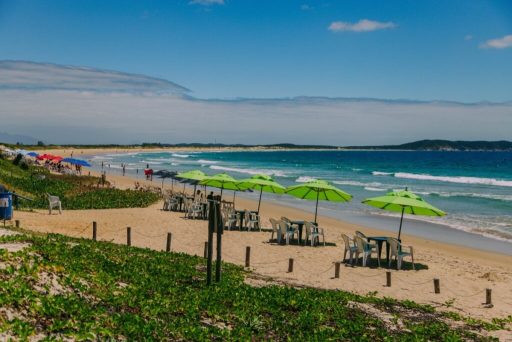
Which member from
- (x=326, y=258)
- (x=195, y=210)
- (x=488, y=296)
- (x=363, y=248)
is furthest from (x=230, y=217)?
(x=488, y=296)

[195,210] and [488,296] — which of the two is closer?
[488,296]

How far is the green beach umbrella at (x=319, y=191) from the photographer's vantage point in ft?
64.4

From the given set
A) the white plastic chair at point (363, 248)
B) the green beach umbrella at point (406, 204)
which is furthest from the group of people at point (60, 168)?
the white plastic chair at point (363, 248)

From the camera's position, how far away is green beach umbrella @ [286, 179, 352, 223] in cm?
1962

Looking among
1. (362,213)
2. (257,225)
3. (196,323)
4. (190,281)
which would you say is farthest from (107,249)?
(362,213)

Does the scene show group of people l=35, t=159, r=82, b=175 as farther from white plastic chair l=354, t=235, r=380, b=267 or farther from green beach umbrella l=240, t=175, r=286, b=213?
white plastic chair l=354, t=235, r=380, b=267

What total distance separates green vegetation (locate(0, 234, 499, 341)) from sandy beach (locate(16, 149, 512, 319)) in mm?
2213

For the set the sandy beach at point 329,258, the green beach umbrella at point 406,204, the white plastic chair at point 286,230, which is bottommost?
the sandy beach at point 329,258

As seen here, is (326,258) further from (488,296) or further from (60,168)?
(60,168)

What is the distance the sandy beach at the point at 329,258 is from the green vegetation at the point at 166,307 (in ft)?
7.26

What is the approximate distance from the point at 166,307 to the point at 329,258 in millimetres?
9616

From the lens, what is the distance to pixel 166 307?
8141 mm

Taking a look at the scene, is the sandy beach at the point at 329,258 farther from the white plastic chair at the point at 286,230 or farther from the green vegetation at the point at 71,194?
the green vegetation at the point at 71,194

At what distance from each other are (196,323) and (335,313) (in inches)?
111
